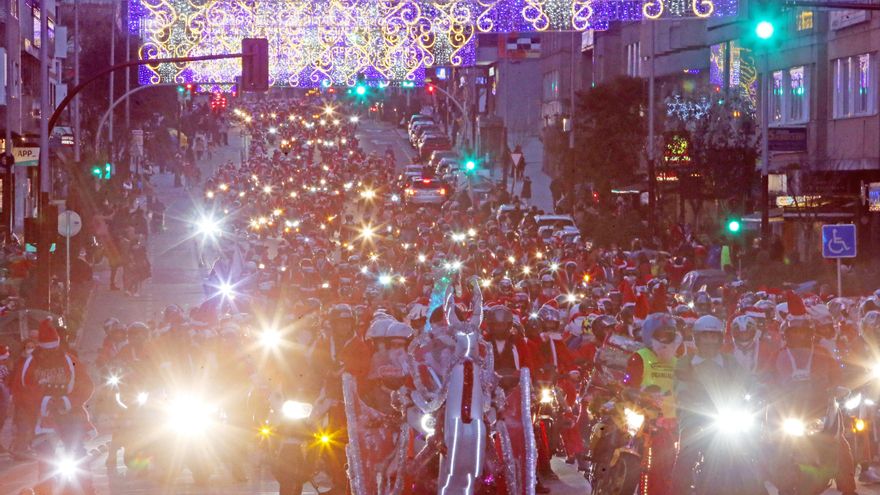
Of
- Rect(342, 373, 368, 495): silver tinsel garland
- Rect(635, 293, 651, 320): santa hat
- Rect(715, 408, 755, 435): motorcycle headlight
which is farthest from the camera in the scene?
Rect(635, 293, 651, 320): santa hat

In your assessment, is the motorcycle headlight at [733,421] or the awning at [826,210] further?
the awning at [826,210]

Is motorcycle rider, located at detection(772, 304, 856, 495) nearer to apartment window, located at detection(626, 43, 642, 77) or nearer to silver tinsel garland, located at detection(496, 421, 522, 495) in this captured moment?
silver tinsel garland, located at detection(496, 421, 522, 495)

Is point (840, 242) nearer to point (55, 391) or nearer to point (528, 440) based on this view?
point (55, 391)

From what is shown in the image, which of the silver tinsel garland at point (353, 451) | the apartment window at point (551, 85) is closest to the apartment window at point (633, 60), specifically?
the apartment window at point (551, 85)

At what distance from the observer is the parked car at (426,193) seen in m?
76.8

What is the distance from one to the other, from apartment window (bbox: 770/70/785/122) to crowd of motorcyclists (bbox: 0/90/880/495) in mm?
25010

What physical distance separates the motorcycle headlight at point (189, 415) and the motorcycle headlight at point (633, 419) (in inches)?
222

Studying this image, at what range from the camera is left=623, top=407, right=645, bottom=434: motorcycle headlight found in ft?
46.1

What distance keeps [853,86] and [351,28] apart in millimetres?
13996

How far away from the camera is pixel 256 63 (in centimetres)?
3181

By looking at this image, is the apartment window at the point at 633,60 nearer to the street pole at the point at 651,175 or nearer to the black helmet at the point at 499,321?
the street pole at the point at 651,175

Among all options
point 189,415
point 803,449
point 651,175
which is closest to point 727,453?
point 803,449

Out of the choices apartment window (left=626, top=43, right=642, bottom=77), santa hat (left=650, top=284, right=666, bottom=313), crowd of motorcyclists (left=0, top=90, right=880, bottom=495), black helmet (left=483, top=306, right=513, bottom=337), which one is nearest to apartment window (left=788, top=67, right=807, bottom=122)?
Answer: crowd of motorcyclists (left=0, top=90, right=880, bottom=495)

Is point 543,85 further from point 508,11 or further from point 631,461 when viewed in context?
point 631,461
